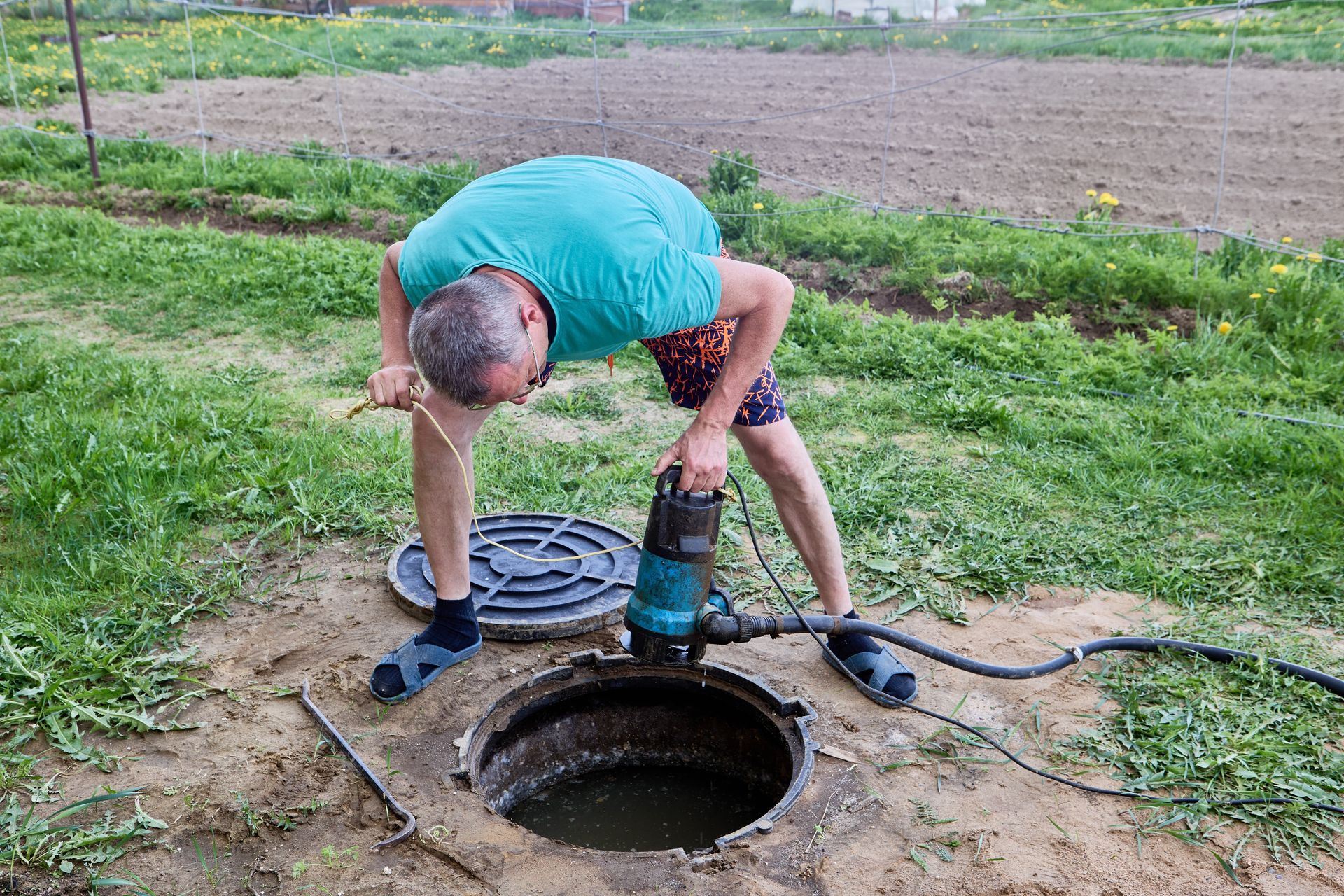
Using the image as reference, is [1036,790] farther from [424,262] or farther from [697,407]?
[424,262]

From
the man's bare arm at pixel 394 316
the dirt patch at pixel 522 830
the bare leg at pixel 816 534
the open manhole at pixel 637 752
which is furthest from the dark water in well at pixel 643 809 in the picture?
the man's bare arm at pixel 394 316

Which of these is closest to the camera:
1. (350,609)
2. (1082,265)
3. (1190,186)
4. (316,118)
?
(350,609)

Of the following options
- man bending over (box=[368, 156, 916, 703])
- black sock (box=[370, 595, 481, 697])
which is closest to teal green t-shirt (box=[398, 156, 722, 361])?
man bending over (box=[368, 156, 916, 703])

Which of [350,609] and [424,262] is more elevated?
[424,262]

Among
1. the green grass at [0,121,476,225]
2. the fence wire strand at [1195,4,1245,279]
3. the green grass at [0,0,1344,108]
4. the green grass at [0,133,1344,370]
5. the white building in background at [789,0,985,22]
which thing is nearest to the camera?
the green grass at [0,133,1344,370]

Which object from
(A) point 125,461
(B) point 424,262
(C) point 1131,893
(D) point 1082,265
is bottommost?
(C) point 1131,893

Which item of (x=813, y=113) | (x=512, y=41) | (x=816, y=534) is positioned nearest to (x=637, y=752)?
(x=816, y=534)

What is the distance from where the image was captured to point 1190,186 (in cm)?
750

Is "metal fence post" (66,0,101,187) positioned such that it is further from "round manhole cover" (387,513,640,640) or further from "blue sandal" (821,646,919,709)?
"blue sandal" (821,646,919,709)

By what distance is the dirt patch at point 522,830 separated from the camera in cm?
209

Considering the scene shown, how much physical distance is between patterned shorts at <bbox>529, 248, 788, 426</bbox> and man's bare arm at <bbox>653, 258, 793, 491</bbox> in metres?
0.17

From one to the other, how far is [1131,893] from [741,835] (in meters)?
0.80

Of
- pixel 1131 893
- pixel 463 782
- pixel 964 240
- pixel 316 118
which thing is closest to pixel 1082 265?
pixel 964 240

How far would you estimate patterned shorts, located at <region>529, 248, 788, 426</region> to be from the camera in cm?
254
